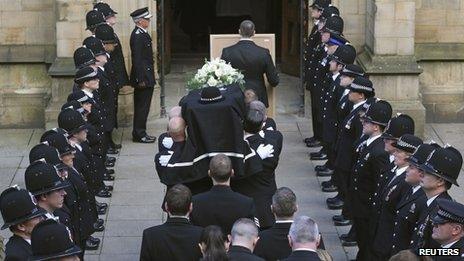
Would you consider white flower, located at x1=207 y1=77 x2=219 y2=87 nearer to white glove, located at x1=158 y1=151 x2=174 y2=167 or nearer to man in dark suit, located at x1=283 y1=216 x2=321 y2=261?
white glove, located at x1=158 y1=151 x2=174 y2=167

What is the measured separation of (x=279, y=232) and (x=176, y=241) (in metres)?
0.86

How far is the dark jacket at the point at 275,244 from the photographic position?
9727 mm

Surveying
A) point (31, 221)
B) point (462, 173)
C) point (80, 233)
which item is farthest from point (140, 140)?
point (31, 221)

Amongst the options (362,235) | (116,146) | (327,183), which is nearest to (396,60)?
(327,183)

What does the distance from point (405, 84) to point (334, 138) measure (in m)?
3.02

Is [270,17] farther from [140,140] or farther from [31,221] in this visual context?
[31,221]

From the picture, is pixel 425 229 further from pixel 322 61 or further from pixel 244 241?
pixel 322 61

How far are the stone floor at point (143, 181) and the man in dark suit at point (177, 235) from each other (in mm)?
3636

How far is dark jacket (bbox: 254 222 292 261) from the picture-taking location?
31.9ft

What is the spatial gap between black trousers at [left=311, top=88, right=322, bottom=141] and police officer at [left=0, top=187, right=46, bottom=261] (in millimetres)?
7657

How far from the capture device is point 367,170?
41.2 feet

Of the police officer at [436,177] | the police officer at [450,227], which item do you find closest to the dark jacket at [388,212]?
the police officer at [436,177]

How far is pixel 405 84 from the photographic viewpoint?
1833 cm

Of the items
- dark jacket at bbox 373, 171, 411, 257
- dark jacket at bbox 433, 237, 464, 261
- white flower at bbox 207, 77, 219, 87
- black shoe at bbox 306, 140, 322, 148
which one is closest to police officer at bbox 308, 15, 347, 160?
black shoe at bbox 306, 140, 322, 148
